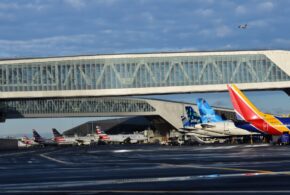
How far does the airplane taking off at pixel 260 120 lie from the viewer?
2362 inches

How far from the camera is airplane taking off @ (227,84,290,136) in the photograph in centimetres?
6000

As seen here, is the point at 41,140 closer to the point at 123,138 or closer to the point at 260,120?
the point at 123,138

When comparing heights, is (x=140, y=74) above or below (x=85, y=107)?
above

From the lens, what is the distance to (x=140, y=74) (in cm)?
9994

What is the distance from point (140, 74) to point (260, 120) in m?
42.6

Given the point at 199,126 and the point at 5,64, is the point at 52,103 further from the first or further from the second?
the point at 199,126

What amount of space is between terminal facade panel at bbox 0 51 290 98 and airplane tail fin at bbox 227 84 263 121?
36.8 meters

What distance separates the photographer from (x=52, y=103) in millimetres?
170375

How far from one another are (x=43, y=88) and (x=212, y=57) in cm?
3063

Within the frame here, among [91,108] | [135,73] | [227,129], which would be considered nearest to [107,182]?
[227,129]

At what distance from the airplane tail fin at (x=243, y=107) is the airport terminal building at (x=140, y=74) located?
121 feet

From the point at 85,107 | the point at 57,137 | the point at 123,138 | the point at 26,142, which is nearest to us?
the point at 123,138

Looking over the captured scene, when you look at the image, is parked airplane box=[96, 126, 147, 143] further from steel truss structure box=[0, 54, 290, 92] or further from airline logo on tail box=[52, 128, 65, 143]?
steel truss structure box=[0, 54, 290, 92]

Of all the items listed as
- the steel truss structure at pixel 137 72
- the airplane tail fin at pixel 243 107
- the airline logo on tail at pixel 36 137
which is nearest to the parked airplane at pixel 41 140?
the airline logo on tail at pixel 36 137
